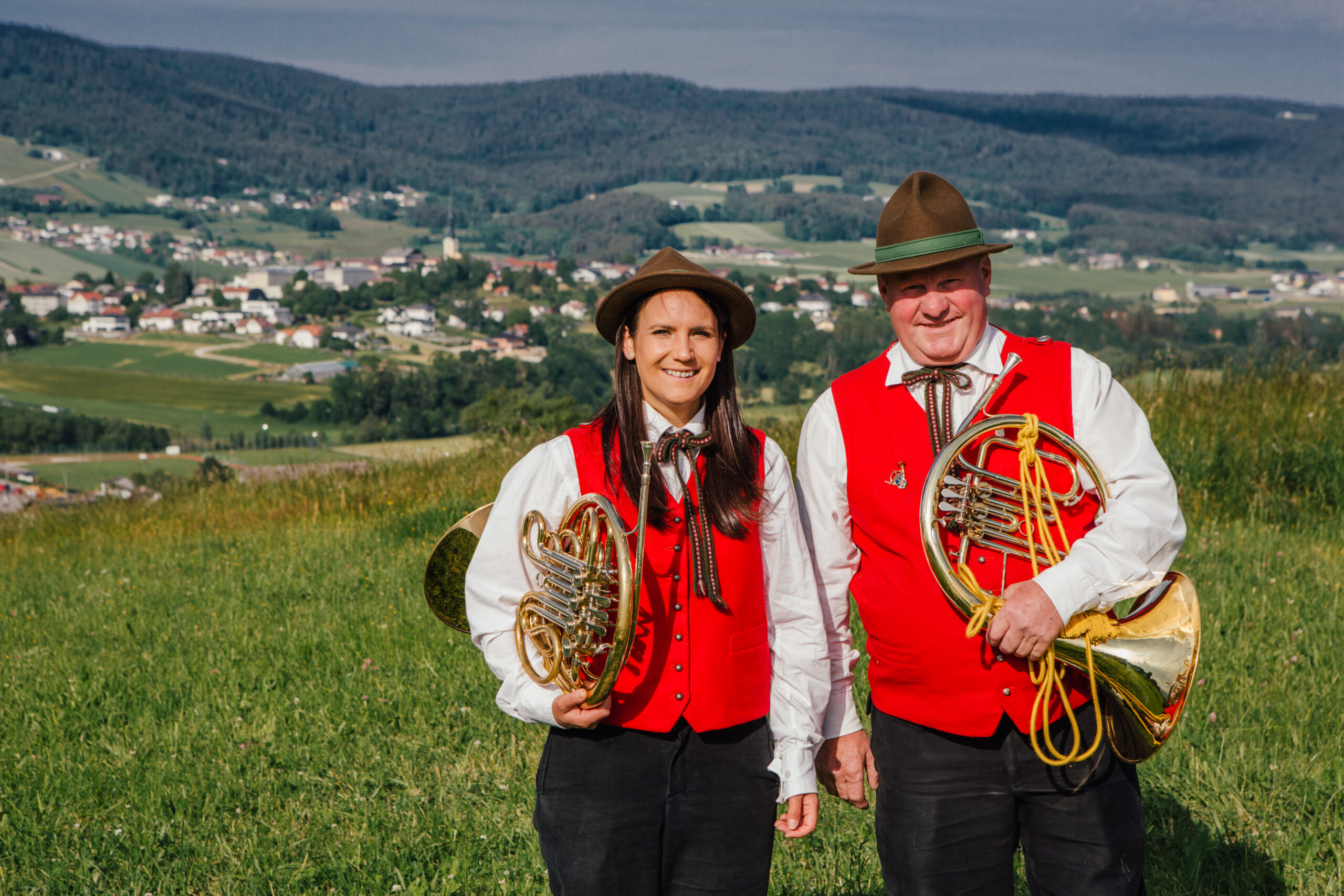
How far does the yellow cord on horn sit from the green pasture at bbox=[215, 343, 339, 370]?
92689mm

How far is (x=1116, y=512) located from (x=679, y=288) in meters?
1.21

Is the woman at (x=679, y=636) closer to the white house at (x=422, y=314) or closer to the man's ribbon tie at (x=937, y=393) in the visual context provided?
the man's ribbon tie at (x=937, y=393)

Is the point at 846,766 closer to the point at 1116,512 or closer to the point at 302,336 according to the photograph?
the point at 1116,512

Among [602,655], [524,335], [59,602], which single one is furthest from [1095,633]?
[524,335]

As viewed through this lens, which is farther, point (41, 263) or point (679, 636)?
point (41, 263)

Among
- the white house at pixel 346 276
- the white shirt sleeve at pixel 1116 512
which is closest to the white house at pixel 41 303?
the white house at pixel 346 276

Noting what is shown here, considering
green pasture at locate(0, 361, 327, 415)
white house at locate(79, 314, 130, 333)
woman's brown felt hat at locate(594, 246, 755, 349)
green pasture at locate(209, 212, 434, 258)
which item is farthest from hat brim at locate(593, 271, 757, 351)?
green pasture at locate(209, 212, 434, 258)

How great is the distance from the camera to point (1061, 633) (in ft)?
7.86

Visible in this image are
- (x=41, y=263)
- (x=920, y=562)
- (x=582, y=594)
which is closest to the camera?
(x=582, y=594)

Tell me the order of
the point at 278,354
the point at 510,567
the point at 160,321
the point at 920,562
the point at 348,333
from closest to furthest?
1. the point at 510,567
2. the point at 920,562
3. the point at 278,354
4. the point at 348,333
5. the point at 160,321

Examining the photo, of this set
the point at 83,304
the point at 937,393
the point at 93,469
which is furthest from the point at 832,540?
the point at 83,304

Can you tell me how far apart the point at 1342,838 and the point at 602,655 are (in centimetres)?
312

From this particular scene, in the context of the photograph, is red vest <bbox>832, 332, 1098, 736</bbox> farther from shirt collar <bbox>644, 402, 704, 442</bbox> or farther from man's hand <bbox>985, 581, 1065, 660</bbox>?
shirt collar <bbox>644, 402, 704, 442</bbox>

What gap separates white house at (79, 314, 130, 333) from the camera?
11062cm
